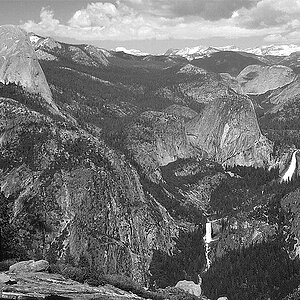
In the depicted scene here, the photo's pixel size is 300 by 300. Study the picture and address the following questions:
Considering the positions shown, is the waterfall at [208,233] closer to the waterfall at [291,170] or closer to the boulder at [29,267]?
the waterfall at [291,170]

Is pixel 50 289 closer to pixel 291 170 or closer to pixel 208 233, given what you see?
pixel 208 233

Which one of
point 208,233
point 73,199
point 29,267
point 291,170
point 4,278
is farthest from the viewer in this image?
point 291,170

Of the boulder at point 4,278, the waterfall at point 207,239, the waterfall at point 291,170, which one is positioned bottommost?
the waterfall at point 207,239

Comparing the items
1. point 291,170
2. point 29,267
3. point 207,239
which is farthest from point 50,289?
point 291,170

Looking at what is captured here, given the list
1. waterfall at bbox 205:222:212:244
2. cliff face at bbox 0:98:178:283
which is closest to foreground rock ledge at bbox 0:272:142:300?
cliff face at bbox 0:98:178:283

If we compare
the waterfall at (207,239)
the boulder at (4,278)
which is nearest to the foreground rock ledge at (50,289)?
the boulder at (4,278)

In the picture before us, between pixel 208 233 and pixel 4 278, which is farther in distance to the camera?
pixel 208 233

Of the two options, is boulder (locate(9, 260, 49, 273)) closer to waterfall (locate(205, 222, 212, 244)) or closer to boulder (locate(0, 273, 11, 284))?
boulder (locate(0, 273, 11, 284))

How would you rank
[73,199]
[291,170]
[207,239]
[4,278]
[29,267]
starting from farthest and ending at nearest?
[291,170] → [207,239] → [73,199] → [29,267] → [4,278]
